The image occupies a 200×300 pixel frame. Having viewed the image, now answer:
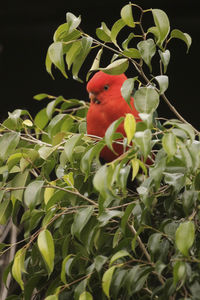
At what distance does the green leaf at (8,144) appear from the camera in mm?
895

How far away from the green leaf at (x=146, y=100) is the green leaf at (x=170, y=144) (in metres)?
0.07

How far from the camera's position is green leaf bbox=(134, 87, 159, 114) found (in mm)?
802

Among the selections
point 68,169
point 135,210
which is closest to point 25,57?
point 68,169

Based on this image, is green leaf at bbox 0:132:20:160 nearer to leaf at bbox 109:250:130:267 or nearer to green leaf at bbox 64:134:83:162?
green leaf at bbox 64:134:83:162

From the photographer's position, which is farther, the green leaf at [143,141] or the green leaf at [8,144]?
the green leaf at [8,144]

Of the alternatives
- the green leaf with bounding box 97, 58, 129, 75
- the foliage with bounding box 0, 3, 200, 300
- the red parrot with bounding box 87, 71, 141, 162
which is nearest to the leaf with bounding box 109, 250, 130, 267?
the foliage with bounding box 0, 3, 200, 300

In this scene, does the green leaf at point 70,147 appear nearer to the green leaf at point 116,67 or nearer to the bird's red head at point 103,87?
the green leaf at point 116,67

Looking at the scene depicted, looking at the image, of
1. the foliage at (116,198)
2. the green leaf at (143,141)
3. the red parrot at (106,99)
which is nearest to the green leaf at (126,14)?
the foliage at (116,198)

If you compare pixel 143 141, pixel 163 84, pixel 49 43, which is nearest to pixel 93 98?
pixel 163 84

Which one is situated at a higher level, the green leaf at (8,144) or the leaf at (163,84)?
the leaf at (163,84)

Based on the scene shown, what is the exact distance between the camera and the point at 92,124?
50.3 inches

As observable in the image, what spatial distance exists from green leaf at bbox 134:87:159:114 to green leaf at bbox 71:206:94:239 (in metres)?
0.18

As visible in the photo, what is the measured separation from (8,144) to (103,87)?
1.58 ft

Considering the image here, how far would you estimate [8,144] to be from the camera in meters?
0.90
